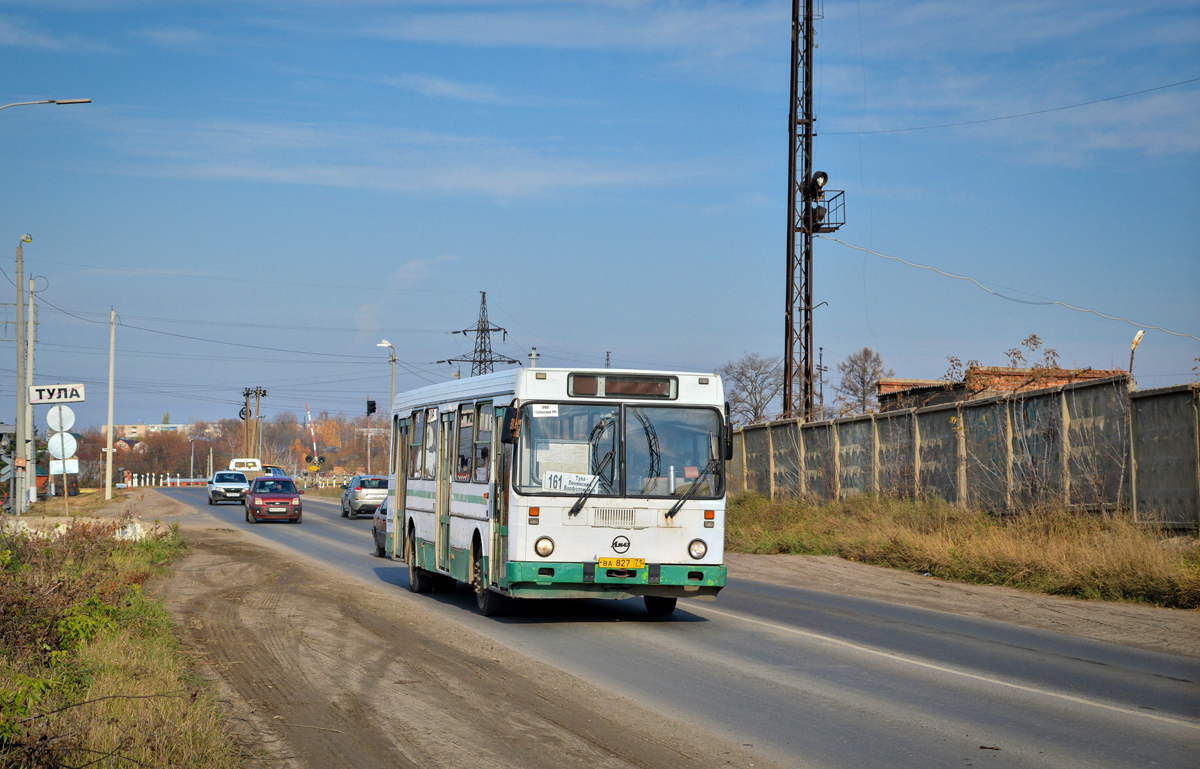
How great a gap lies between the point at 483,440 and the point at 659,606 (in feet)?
10.0

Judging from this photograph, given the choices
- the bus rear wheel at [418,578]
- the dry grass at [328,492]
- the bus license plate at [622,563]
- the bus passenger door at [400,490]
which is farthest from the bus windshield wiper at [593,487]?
the dry grass at [328,492]

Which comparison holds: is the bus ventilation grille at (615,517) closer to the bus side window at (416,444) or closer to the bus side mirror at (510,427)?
the bus side mirror at (510,427)

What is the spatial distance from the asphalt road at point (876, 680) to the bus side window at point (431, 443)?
6.16ft

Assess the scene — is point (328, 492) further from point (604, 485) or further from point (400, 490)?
point (604, 485)

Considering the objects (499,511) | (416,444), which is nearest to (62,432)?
(416,444)

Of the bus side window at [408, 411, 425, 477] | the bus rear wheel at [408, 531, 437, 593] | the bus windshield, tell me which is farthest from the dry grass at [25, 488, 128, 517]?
the bus windshield

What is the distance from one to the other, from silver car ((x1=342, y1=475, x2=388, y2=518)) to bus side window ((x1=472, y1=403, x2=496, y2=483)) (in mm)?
29145

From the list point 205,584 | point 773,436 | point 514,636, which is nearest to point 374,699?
point 514,636

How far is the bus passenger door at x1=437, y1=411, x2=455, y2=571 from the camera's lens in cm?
1471

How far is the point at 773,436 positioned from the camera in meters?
30.4

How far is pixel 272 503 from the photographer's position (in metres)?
37.8

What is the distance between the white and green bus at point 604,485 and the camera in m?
12.0

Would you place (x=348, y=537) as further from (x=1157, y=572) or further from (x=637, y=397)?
(x=1157, y=572)

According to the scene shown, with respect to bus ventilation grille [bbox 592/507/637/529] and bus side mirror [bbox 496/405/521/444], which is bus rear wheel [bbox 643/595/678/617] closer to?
bus ventilation grille [bbox 592/507/637/529]
